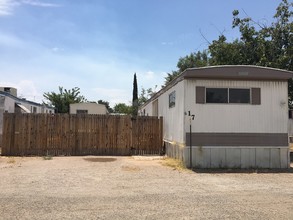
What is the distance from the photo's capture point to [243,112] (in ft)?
40.4

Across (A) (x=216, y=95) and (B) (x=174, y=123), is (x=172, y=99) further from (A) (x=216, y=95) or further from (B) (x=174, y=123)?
(A) (x=216, y=95)

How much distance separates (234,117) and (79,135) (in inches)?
288

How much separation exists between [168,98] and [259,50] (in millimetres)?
5837

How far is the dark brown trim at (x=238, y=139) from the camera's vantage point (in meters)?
12.1

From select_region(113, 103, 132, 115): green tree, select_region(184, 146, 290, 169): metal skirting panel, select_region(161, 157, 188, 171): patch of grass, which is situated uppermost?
select_region(113, 103, 132, 115): green tree

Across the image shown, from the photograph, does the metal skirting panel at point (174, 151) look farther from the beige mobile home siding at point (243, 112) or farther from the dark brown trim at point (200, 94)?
the dark brown trim at point (200, 94)

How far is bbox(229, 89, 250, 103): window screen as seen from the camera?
486 inches

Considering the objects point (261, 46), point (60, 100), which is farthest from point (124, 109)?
point (261, 46)

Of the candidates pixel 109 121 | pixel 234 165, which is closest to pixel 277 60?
pixel 234 165

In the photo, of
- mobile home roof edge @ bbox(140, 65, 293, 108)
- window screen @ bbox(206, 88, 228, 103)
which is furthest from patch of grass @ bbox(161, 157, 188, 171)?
mobile home roof edge @ bbox(140, 65, 293, 108)

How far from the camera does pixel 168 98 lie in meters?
15.5

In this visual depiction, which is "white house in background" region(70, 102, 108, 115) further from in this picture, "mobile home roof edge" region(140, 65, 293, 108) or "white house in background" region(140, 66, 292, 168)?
"mobile home roof edge" region(140, 65, 293, 108)

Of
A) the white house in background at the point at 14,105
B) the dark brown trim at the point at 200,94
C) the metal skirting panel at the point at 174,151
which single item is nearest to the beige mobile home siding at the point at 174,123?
the metal skirting panel at the point at 174,151

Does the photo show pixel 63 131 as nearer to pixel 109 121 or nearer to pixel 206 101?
pixel 109 121
